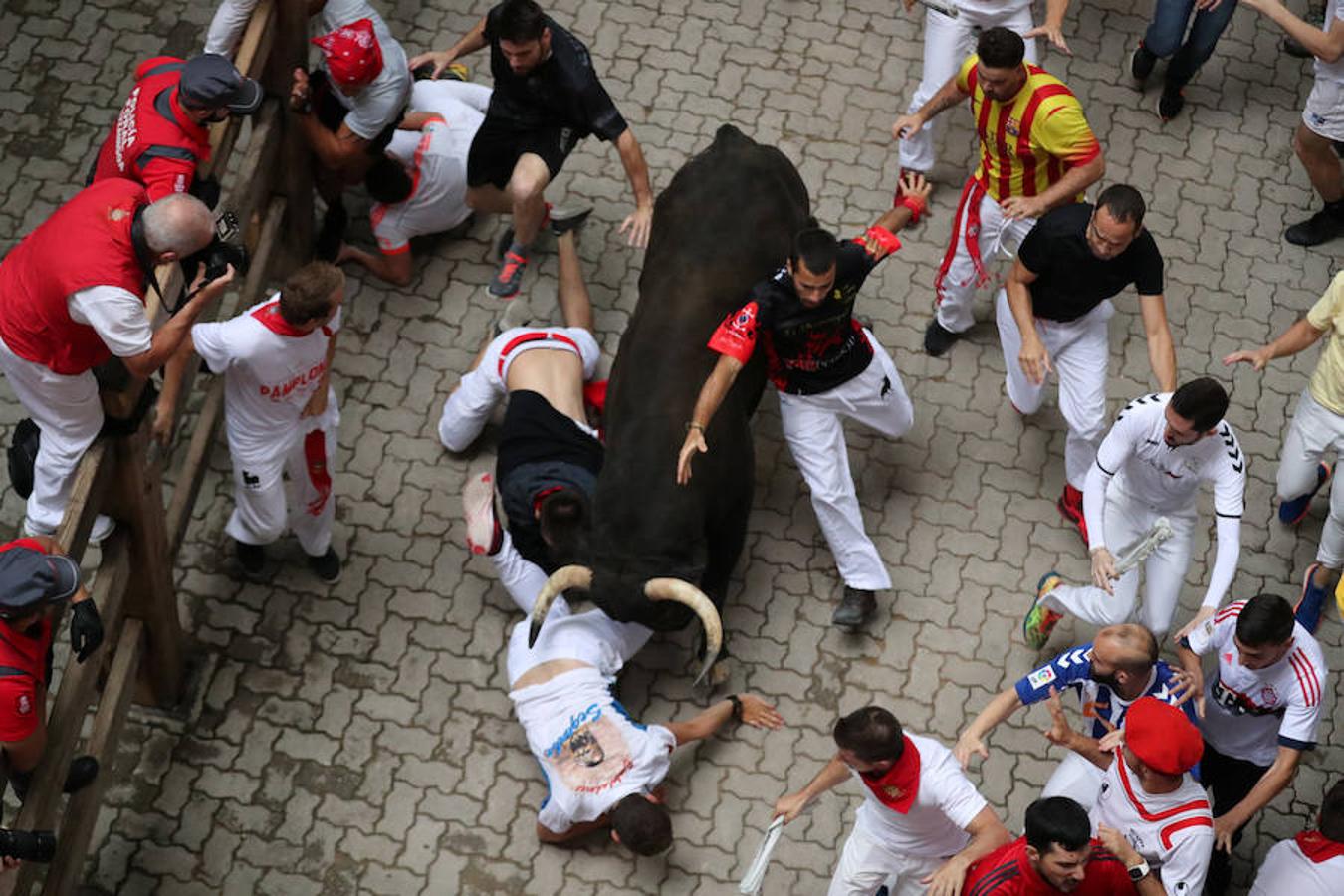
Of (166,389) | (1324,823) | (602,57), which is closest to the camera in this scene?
(1324,823)

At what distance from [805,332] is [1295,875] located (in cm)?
317

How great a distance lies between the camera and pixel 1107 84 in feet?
36.6

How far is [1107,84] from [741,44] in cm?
230

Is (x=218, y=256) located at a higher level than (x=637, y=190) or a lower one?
higher

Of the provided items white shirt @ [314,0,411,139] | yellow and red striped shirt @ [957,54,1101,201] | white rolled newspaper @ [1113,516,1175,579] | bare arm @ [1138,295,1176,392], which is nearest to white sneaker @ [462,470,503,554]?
white shirt @ [314,0,411,139]

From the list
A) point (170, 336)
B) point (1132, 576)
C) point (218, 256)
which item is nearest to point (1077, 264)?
point (1132, 576)

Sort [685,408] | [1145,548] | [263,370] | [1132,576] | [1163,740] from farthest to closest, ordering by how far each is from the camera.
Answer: [1132,576] < [685,408] < [1145,548] < [263,370] < [1163,740]

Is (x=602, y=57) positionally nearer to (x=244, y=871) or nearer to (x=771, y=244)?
(x=771, y=244)

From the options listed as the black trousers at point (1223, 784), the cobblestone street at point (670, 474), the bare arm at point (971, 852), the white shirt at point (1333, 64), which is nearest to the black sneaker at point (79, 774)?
the cobblestone street at point (670, 474)

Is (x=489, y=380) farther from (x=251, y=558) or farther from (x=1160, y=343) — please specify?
(x=1160, y=343)

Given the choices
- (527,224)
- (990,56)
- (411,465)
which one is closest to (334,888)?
(411,465)

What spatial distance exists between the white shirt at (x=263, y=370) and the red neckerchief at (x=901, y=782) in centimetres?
309

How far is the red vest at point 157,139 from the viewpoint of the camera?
7.90 metres

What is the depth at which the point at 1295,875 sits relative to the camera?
7270 millimetres
